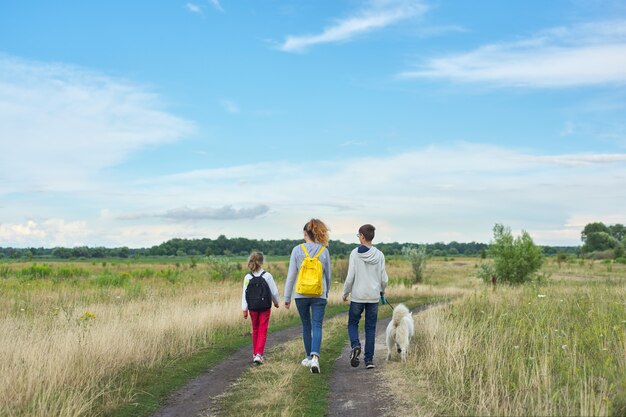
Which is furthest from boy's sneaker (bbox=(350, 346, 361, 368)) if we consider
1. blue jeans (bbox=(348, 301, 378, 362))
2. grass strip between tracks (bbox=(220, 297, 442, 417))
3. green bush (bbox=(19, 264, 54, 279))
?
green bush (bbox=(19, 264, 54, 279))

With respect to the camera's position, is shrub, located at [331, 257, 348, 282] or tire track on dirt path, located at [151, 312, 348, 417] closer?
tire track on dirt path, located at [151, 312, 348, 417]

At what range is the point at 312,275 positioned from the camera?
29.2ft

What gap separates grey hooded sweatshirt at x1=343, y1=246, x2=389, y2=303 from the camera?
29.7ft

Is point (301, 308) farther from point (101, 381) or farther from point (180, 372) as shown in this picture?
point (101, 381)

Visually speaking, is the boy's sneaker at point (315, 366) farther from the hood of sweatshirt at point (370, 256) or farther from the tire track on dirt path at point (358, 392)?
the hood of sweatshirt at point (370, 256)

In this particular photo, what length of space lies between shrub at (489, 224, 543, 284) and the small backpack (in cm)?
2843

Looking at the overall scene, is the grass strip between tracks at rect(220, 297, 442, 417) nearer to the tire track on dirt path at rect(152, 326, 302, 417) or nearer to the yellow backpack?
the tire track on dirt path at rect(152, 326, 302, 417)

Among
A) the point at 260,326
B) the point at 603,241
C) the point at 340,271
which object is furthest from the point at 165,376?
the point at 603,241

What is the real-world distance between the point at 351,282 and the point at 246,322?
7.64 m

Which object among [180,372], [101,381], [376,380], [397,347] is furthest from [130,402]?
[397,347]

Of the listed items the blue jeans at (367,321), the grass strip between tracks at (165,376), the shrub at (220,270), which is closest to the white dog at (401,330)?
the blue jeans at (367,321)

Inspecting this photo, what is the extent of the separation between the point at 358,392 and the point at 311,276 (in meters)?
1.97

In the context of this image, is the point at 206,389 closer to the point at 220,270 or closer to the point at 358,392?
the point at 358,392

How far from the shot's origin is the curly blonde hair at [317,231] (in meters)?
9.08
